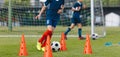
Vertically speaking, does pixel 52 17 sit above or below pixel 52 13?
below

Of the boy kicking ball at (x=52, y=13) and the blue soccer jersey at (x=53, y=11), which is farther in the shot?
the blue soccer jersey at (x=53, y=11)

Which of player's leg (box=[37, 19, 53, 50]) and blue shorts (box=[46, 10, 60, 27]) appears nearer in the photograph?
player's leg (box=[37, 19, 53, 50])

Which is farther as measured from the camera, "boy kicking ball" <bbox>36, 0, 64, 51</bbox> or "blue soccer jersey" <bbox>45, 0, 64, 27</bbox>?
"blue soccer jersey" <bbox>45, 0, 64, 27</bbox>

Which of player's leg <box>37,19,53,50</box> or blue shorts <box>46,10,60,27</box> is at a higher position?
blue shorts <box>46,10,60,27</box>

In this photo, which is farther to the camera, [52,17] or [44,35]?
[52,17]

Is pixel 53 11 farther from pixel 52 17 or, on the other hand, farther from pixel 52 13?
pixel 52 17

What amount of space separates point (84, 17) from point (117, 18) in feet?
113

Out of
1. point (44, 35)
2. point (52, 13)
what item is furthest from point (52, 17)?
point (44, 35)

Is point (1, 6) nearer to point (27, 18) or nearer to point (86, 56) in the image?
point (27, 18)

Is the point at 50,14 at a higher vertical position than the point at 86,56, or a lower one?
higher

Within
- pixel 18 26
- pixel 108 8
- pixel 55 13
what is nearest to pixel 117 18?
pixel 108 8

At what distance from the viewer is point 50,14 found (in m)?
10.8

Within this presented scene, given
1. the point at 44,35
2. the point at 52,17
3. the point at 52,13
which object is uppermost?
the point at 52,13

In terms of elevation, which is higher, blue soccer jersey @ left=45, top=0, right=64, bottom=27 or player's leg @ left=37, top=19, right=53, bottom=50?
blue soccer jersey @ left=45, top=0, right=64, bottom=27
